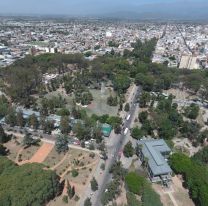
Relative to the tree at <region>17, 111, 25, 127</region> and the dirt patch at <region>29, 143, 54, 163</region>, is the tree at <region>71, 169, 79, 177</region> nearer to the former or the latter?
the dirt patch at <region>29, 143, 54, 163</region>

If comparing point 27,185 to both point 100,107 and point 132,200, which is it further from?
point 100,107

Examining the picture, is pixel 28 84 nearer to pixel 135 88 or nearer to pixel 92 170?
pixel 135 88

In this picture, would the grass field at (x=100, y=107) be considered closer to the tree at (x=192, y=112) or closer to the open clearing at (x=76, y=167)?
the tree at (x=192, y=112)

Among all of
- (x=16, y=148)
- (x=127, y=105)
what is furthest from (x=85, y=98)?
(x=16, y=148)

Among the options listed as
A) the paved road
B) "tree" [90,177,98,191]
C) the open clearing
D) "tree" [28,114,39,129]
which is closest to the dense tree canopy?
the paved road

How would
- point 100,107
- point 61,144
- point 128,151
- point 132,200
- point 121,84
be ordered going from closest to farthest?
1. point 132,200
2. point 128,151
3. point 61,144
4. point 100,107
5. point 121,84

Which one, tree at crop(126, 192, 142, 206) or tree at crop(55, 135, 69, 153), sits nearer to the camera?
tree at crop(126, 192, 142, 206)

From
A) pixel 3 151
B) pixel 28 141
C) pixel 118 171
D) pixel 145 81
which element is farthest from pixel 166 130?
pixel 3 151

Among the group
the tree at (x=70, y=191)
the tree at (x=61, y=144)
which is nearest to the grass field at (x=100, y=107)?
the tree at (x=61, y=144)
